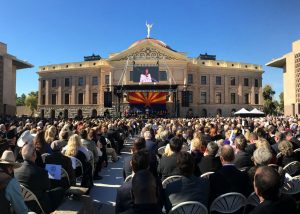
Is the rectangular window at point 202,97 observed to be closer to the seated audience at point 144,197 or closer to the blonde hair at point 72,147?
the blonde hair at point 72,147

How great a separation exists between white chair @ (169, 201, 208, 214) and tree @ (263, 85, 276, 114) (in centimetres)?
6109

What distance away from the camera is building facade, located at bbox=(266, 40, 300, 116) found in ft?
109

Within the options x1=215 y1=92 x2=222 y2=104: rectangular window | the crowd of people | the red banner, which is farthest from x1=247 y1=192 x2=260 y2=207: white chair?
x1=215 y1=92 x2=222 y2=104: rectangular window

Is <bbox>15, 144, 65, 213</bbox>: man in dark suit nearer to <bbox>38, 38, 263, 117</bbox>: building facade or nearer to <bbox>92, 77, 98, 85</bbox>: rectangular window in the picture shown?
<bbox>38, 38, 263, 117</bbox>: building facade

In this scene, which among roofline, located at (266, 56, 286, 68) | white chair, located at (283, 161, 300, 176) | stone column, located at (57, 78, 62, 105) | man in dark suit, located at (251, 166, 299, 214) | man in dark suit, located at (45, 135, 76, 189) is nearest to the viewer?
man in dark suit, located at (251, 166, 299, 214)

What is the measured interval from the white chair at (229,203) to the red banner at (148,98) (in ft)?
133

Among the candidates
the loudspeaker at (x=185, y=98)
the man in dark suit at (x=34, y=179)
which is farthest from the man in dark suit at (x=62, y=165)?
the loudspeaker at (x=185, y=98)

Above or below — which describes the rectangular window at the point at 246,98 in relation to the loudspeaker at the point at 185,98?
above

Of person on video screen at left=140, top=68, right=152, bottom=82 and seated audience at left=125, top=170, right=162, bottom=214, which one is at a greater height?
person on video screen at left=140, top=68, right=152, bottom=82

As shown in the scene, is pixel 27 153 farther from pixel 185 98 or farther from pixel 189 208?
pixel 185 98

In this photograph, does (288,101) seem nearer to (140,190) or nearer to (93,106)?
(93,106)

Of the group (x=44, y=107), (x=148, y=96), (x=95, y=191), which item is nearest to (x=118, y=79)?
(x=148, y=96)

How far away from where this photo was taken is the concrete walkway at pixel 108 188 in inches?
250

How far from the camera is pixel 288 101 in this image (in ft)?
117
